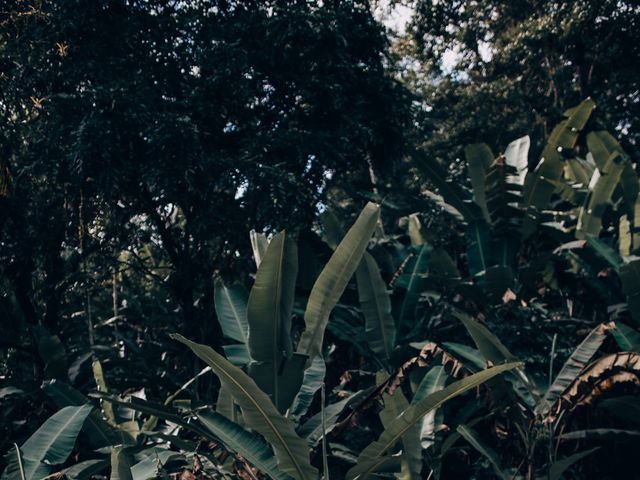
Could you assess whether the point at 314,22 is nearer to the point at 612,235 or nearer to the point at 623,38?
the point at 612,235

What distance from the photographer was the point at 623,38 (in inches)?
532

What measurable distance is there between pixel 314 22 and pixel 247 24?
840 millimetres

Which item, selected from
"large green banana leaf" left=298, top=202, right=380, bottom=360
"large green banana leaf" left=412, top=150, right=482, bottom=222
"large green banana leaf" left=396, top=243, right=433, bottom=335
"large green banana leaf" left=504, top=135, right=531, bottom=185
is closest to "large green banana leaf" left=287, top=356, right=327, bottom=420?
"large green banana leaf" left=298, top=202, right=380, bottom=360

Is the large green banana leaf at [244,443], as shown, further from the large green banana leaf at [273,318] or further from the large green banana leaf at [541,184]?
A: the large green banana leaf at [541,184]

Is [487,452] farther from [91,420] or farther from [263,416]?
[91,420]

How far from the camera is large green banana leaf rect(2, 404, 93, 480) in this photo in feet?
14.0

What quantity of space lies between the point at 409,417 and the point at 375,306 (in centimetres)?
198

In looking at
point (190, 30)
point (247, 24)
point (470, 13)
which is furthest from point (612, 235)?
point (470, 13)

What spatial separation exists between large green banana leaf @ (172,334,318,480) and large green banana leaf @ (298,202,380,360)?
90cm

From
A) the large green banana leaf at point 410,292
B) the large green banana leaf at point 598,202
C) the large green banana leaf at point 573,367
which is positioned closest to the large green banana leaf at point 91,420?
the large green banana leaf at point 410,292

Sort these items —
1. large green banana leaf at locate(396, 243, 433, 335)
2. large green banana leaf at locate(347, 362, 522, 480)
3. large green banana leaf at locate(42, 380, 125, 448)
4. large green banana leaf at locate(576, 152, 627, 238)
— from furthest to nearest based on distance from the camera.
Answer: large green banana leaf at locate(576, 152, 627, 238)
large green banana leaf at locate(396, 243, 433, 335)
large green banana leaf at locate(42, 380, 125, 448)
large green banana leaf at locate(347, 362, 522, 480)

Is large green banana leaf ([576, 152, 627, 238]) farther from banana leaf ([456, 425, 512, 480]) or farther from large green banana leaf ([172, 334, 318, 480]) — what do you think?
large green banana leaf ([172, 334, 318, 480])

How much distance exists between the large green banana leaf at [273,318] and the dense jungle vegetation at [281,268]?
18 millimetres

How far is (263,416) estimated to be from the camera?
12.1 feet
